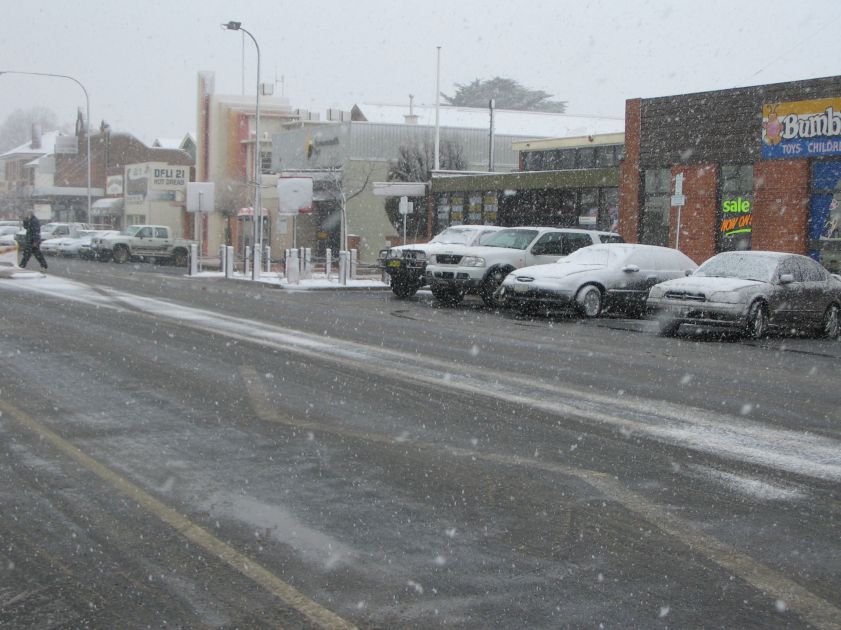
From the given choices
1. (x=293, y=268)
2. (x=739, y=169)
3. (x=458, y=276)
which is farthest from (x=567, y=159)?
(x=458, y=276)

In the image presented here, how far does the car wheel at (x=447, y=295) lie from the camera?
934 inches

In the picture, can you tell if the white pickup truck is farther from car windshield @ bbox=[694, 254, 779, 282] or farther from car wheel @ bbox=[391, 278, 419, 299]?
car windshield @ bbox=[694, 254, 779, 282]

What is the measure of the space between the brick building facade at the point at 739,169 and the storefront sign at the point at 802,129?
0.02 m

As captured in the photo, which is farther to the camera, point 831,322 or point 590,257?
point 590,257

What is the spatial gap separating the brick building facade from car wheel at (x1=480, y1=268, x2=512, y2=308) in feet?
14.0

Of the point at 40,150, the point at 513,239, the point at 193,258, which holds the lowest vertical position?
the point at 193,258

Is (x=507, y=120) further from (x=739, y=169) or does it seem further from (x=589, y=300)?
(x=589, y=300)

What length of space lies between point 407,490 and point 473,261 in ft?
55.6

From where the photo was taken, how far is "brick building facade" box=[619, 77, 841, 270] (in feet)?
83.1

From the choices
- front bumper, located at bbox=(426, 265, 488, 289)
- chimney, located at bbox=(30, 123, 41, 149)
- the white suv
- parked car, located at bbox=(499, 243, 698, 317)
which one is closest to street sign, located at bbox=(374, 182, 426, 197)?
the white suv

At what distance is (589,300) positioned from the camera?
2055 cm

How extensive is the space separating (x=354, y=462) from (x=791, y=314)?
1284 centimetres

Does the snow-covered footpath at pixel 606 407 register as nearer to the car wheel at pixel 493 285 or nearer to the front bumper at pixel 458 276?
the front bumper at pixel 458 276

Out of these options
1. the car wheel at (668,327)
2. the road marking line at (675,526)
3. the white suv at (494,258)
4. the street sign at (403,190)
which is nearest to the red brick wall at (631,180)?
the white suv at (494,258)
